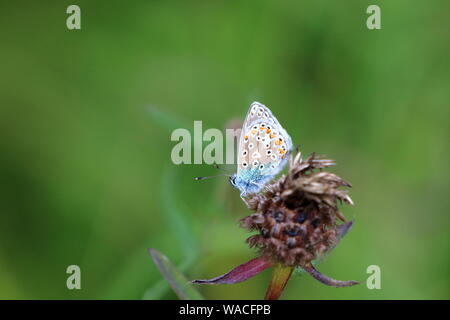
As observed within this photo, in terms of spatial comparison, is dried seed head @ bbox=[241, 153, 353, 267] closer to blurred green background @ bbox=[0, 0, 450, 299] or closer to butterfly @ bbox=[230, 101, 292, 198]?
butterfly @ bbox=[230, 101, 292, 198]

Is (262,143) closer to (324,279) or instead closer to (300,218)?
(300,218)

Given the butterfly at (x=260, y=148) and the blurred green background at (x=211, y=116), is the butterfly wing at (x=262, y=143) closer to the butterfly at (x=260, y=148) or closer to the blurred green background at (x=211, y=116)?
the butterfly at (x=260, y=148)

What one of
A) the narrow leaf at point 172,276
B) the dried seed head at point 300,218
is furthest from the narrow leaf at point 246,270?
the narrow leaf at point 172,276

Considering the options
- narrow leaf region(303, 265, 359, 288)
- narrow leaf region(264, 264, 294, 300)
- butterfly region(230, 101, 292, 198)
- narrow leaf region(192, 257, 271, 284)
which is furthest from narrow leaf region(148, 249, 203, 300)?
butterfly region(230, 101, 292, 198)

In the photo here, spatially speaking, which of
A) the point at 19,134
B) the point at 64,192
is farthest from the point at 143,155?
the point at 19,134

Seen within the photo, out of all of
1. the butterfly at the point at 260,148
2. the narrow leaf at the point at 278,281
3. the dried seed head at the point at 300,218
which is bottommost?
the narrow leaf at the point at 278,281

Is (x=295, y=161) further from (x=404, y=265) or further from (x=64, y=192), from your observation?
(x=64, y=192)

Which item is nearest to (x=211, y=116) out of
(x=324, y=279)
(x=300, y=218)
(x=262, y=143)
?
(x=262, y=143)
